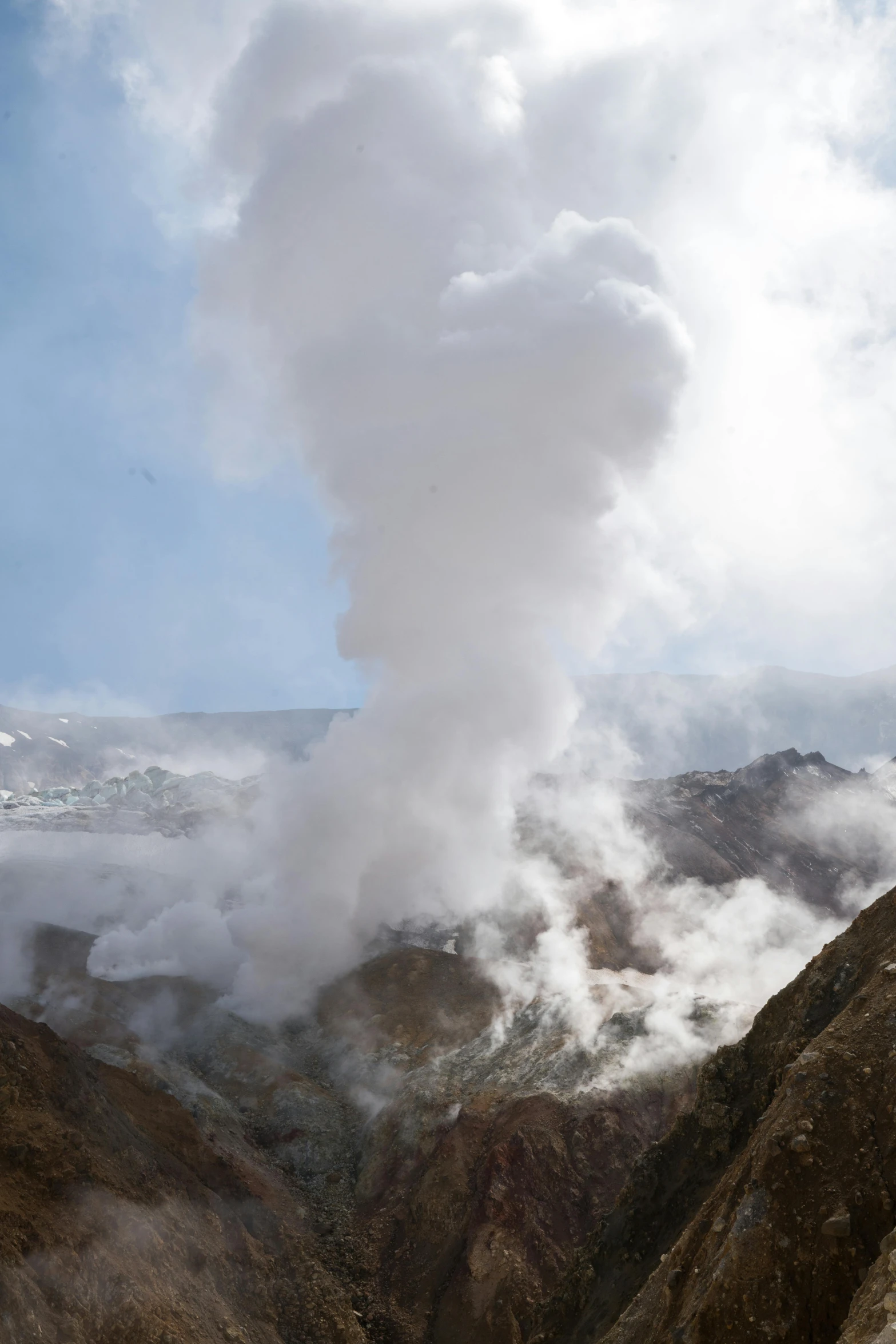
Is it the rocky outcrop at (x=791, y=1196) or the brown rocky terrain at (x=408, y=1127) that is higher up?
the rocky outcrop at (x=791, y=1196)

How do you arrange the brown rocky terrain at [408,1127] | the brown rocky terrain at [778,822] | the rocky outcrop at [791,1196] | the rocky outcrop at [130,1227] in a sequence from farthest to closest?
the brown rocky terrain at [778,822]
the brown rocky terrain at [408,1127]
the rocky outcrop at [130,1227]
the rocky outcrop at [791,1196]

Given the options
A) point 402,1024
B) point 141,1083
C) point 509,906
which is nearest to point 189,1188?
point 141,1083

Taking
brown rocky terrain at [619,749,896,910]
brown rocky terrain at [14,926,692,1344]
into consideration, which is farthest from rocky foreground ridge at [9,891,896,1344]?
brown rocky terrain at [619,749,896,910]

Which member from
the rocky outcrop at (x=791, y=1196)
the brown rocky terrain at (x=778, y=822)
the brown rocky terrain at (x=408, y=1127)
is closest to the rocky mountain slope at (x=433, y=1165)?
the rocky outcrop at (x=791, y=1196)

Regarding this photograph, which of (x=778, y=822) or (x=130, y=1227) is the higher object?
(x=778, y=822)

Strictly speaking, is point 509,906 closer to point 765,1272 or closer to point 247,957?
point 247,957

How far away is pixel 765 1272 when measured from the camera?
1294 centimetres

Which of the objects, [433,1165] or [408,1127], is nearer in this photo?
[433,1165]

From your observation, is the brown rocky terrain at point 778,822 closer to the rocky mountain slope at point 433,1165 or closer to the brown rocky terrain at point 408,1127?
the rocky mountain slope at point 433,1165

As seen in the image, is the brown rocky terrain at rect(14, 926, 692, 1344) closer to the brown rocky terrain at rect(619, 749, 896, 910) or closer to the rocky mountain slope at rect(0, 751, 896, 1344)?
the rocky mountain slope at rect(0, 751, 896, 1344)

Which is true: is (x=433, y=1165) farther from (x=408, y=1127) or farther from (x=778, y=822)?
(x=778, y=822)

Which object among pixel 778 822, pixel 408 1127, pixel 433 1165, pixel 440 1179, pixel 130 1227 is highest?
pixel 778 822

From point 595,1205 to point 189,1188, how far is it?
19.8 metres

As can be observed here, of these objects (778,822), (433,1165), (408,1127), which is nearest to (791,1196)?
(433,1165)
